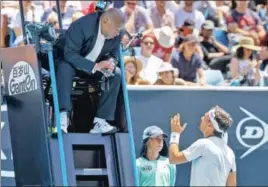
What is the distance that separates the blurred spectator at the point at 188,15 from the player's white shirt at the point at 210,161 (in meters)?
4.23

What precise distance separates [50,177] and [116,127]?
73 cm

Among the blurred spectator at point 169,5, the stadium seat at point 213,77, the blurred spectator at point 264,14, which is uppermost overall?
the blurred spectator at point 169,5

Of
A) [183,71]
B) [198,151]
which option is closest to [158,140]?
[198,151]

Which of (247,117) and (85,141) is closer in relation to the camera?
(85,141)

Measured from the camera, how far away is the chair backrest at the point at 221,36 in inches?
447

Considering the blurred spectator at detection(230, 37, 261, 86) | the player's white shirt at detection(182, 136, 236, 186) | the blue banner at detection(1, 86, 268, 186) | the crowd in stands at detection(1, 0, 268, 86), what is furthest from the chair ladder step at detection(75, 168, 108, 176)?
the blurred spectator at detection(230, 37, 261, 86)

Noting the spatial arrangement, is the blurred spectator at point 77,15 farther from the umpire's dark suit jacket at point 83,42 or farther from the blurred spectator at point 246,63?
the umpire's dark suit jacket at point 83,42

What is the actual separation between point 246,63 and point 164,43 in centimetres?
105

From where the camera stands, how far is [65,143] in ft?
21.9

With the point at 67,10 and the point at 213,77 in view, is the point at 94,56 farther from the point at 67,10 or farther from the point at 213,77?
the point at 67,10

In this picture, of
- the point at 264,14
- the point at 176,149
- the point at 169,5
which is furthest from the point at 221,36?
the point at 176,149

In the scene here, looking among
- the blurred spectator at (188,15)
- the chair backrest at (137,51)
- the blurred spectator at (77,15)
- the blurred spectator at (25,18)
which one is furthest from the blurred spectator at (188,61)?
the blurred spectator at (25,18)

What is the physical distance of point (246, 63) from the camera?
32.4ft

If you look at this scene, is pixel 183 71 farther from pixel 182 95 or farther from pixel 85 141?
pixel 85 141
